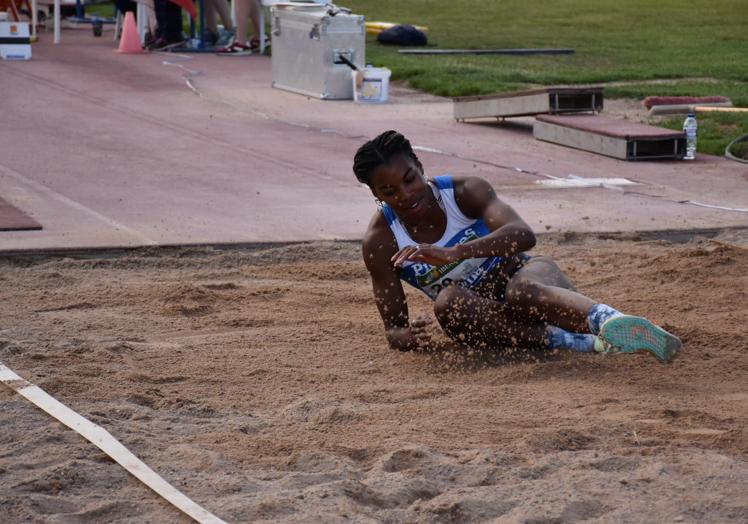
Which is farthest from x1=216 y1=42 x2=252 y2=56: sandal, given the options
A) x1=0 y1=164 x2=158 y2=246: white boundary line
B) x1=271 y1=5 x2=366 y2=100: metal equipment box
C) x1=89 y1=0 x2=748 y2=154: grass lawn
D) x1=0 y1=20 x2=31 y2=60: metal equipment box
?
x1=0 y1=164 x2=158 y2=246: white boundary line

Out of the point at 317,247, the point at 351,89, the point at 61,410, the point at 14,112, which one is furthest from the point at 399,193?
the point at 351,89

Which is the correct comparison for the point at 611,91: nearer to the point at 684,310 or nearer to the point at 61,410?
the point at 684,310

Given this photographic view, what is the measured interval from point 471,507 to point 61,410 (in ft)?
5.47

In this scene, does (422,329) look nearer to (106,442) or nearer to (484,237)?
(484,237)

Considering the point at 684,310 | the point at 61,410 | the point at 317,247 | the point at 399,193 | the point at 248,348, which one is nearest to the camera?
the point at 61,410

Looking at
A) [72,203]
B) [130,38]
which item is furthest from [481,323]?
[130,38]

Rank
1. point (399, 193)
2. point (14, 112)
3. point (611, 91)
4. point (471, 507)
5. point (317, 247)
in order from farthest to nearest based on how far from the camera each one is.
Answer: point (611, 91) < point (14, 112) < point (317, 247) < point (399, 193) < point (471, 507)

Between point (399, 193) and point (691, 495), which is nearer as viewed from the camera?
point (691, 495)

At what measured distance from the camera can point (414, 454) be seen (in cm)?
426

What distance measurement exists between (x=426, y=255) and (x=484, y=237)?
34 centimetres

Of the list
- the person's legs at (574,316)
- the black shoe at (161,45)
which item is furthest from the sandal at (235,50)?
the person's legs at (574,316)

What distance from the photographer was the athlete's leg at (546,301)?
5250 mm

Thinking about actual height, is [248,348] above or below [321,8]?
below

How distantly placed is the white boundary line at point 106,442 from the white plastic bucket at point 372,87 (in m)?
9.76
